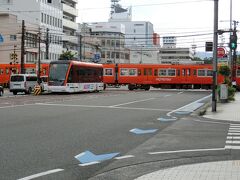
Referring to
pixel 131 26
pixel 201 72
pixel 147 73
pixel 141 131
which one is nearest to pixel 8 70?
pixel 147 73

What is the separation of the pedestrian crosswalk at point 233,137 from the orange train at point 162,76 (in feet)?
157

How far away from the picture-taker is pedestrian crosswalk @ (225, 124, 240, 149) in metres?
12.3

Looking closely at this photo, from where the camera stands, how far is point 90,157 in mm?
10305

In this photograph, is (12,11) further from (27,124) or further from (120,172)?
(120,172)

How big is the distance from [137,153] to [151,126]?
6.48 m

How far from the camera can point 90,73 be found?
5253cm

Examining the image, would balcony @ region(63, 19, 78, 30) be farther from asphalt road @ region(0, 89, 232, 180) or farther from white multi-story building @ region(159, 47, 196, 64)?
asphalt road @ region(0, 89, 232, 180)

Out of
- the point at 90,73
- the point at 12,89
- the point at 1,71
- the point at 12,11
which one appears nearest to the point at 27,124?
the point at 12,89

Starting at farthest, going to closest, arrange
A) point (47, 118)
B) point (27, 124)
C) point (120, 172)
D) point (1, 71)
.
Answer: point (1, 71) < point (47, 118) < point (27, 124) < point (120, 172)

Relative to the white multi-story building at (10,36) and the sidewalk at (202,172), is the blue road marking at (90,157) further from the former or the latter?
the white multi-story building at (10,36)

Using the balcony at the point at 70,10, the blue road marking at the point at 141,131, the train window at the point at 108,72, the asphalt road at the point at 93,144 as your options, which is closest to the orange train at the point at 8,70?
the train window at the point at 108,72

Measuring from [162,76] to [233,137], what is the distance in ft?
172

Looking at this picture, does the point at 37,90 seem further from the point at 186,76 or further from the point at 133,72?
the point at 186,76

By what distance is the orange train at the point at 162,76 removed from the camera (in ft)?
215
